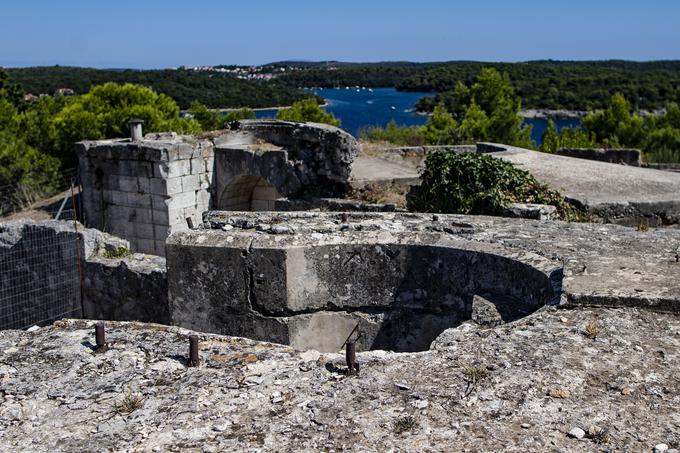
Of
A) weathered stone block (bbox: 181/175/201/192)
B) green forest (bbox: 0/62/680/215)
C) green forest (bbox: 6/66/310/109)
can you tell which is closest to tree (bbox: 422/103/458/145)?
green forest (bbox: 0/62/680/215)

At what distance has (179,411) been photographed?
3496mm

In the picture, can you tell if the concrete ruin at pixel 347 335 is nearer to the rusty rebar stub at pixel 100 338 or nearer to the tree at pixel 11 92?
the rusty rebar stub at pixel 100 338

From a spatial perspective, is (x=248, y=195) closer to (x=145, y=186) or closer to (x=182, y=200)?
(x=182, y=200)

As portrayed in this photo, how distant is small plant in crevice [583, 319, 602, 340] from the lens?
13.7ft

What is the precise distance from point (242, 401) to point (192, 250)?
248 cm

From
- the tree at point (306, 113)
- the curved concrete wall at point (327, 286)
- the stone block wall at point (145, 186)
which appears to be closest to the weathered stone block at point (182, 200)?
the stone block wall at point (145, 186)

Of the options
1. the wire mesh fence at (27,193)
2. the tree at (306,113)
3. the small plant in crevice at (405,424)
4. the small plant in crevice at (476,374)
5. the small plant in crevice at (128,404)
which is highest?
the tree at (306,113)

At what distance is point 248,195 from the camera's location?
16781mm

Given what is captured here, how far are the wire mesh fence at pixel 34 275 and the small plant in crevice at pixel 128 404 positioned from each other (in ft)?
18.8

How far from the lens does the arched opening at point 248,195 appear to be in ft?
51.8

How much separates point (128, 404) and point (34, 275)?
20.8ft

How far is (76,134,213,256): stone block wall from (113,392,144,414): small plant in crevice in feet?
36.1

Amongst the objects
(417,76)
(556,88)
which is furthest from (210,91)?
(417,76)

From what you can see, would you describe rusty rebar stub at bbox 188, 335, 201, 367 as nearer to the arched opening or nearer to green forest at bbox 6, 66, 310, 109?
the arched opening
